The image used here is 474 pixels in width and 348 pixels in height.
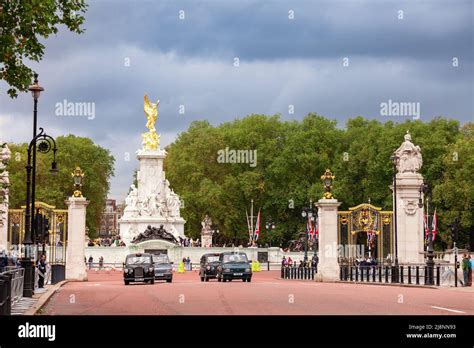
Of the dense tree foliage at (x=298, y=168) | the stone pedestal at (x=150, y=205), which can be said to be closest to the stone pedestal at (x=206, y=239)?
the dense tree foliage at (x=298, y=168)

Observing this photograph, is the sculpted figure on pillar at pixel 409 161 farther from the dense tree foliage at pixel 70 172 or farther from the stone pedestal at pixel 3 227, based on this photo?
the dense tree foliage at pixel 70 172

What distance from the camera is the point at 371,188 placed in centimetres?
9662

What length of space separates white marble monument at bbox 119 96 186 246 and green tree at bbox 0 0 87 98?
6630cm

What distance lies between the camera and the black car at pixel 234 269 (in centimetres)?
4853

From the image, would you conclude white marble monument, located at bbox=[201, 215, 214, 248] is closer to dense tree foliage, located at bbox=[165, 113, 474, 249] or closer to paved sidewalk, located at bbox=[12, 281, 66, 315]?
dense tree foliage, located at bbox=[165, 113, 474, 249]

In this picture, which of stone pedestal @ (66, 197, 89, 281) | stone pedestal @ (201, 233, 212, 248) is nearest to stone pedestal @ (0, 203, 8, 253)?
stone pedestal @ (66, 197, 89, 281)

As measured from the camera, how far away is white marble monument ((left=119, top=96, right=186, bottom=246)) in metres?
91.0

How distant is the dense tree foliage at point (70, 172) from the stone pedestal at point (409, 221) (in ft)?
197

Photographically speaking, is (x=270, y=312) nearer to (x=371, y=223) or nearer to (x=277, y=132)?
(x=371, y=223)

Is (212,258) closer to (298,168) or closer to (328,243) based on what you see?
(328,243)

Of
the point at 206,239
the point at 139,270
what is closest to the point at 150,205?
the point at 206,239
